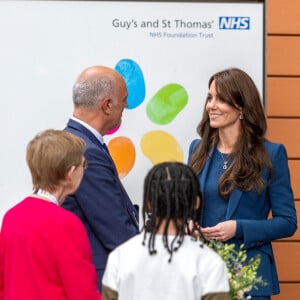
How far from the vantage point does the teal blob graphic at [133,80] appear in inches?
211

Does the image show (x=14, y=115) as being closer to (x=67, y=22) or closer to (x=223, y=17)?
(x=67, y=22)

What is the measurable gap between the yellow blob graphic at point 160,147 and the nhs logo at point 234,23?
72cm

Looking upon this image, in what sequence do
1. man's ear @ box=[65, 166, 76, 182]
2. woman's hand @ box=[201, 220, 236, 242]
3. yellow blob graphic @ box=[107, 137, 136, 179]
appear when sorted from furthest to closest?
yellow blob graphic @ box=[107, 137, 136, 179] → woman's hand @ box=[201, 220, 236, 242] → man's ear @ box=[65, 166, 76, 182]

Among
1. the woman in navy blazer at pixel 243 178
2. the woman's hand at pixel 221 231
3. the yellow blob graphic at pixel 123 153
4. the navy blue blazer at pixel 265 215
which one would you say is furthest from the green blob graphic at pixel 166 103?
the woman's hand at pixel 221 231

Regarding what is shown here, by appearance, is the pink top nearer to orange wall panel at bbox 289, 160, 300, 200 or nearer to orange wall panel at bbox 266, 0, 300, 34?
orange wall panel at bbox 289, 160, 300, 200

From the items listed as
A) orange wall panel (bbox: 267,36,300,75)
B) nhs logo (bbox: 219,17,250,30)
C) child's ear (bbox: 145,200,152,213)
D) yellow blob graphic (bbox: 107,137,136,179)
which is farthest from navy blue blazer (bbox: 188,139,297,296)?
orange wall panel (bbox: 267,36,300,75)

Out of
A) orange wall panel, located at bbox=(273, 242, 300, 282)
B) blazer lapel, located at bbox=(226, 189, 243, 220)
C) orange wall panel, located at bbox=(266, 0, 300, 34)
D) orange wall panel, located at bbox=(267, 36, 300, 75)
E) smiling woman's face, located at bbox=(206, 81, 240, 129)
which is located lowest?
orange wall panel, located at bbox=(273, 242, 300, 282)

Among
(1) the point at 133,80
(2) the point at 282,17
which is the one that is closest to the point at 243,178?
(1) the point at 133,80

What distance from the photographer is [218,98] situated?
4305mm

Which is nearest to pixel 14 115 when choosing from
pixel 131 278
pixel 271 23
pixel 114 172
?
pixel 114 172

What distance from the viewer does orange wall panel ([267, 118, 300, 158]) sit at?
5.84 meters

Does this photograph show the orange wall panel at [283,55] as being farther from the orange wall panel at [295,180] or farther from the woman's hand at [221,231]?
the woman's hand at [221,231]

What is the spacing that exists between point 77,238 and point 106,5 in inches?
89.5

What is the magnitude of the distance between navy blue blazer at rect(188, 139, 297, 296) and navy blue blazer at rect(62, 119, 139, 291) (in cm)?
47
